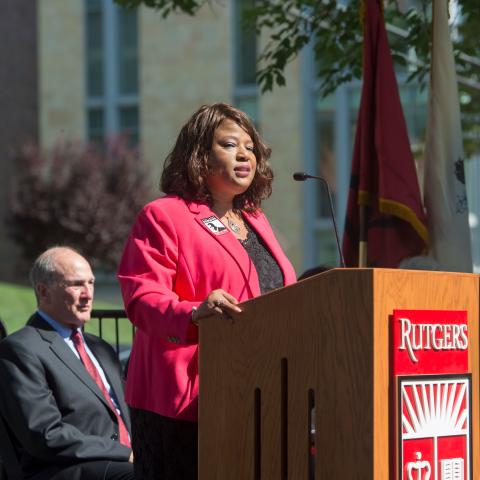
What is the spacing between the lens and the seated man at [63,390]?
4.54m

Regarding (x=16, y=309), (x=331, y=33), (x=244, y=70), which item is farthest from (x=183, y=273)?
(x=244, y=70)

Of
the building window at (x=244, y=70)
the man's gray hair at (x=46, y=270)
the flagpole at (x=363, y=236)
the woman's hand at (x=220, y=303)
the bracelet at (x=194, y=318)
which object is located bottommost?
the bracelet at (x=194, y=318)

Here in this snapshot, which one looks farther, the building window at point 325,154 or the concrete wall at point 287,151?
the concrete wall at point 287,151

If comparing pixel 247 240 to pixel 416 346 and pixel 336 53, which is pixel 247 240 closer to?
pixel 416 346

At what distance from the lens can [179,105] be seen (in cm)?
2769

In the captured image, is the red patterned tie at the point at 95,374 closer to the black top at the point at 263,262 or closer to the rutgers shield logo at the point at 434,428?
the black top at the point at 263,262

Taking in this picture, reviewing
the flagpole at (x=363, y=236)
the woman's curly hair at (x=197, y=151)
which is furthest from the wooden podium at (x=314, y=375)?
the flagpole at (x=363, y=236)

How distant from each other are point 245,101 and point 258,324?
80.1ft

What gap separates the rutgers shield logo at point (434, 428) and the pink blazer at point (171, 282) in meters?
0.74

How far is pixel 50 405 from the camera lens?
15.0ft

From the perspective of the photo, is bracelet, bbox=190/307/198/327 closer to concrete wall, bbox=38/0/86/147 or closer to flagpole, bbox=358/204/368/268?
flagpole, bbox=358/204/368/268

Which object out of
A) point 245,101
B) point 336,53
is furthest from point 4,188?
point 336,53

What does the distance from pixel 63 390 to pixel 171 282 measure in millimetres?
1519

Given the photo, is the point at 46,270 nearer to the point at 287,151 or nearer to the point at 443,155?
the point at 443,155
